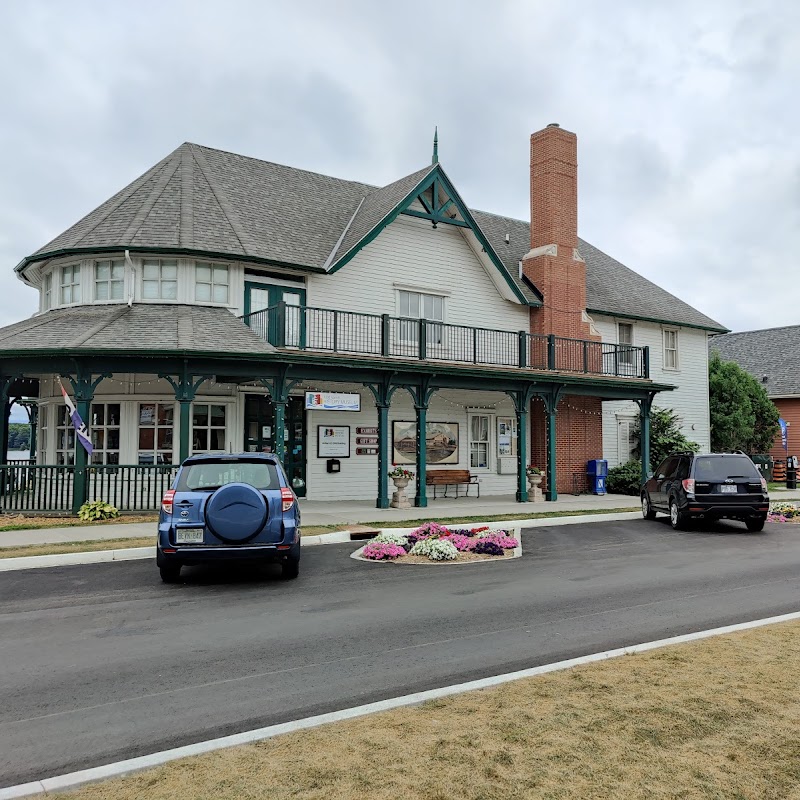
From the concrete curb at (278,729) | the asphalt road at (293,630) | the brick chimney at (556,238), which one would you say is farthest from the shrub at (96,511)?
the brick chimney at (556,238)

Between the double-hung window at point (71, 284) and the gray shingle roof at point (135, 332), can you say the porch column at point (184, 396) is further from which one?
the double-hung window at point (71, 284)

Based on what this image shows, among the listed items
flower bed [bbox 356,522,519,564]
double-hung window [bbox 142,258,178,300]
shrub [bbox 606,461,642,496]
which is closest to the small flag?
double-hung window [bbox 142,258,178,300]

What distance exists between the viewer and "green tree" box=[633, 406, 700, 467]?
2714 centimetres

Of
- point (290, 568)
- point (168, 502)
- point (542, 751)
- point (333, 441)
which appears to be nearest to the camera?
point (542, 751)

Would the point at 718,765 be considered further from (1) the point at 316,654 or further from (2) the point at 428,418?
(2) the point at 428,418

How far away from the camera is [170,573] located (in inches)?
392

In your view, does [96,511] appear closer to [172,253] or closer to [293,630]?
[172,253]

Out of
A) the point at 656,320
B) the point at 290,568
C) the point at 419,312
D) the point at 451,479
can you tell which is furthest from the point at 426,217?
the point at 290,568

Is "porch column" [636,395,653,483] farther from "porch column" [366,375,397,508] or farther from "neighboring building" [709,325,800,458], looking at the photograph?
"neighboring building" [709,325,800,458]

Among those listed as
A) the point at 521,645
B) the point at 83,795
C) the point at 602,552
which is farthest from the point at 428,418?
the point at 83,795

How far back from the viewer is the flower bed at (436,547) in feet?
39.1

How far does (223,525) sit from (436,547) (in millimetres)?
3760

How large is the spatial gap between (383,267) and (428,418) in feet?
15.6

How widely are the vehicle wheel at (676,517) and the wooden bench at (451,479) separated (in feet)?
24.8
